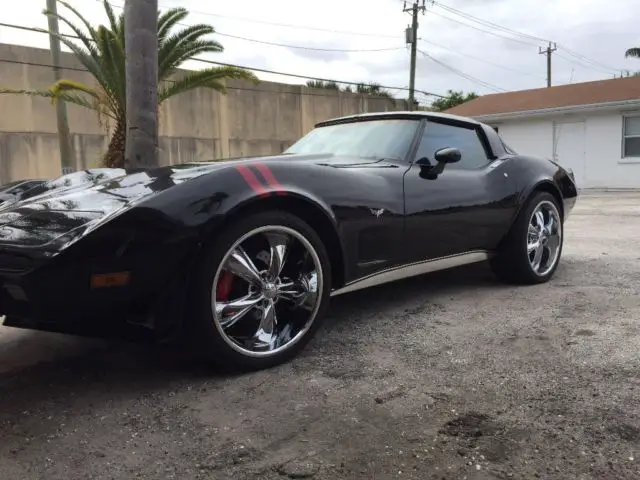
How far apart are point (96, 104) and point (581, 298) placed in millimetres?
9894

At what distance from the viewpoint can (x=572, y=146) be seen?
18.9 m

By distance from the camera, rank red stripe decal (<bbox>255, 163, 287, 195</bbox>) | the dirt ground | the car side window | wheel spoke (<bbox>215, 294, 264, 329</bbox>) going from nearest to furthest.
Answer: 1. the dirt ground
2. wheel spoke (<bbox>215, 294, 264, 329</bbox>)
3. red stripe decal (<bbox>255, 163, 287, 195</bbox>)
4. the car side window

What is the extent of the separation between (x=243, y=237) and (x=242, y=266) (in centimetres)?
14

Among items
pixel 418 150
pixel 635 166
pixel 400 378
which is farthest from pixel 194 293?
pixel 635 166

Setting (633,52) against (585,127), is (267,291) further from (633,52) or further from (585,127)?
(633,52)

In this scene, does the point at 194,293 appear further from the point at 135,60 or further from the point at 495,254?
the point at 135,60

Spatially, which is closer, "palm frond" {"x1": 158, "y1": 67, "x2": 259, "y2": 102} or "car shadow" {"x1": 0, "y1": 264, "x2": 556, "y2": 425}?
"car shadow" {"x1": 0, "y1": 264, "x2": 556, "y2": 425}

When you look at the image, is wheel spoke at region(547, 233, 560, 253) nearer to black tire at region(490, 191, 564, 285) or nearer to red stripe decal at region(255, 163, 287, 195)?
black tire at region(490, 191, 564, 285)

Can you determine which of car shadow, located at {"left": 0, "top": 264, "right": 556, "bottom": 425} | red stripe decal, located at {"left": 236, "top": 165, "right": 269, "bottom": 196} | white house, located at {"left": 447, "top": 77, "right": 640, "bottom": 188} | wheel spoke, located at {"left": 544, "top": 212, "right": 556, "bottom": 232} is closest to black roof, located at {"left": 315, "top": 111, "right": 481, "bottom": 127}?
wheel spoke, located at {"left": 544, "top": 212, "right": 556, "bottom": 232}

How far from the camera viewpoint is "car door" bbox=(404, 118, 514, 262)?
3637 mm

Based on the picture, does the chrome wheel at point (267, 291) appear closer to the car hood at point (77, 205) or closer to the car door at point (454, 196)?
the car hood at point (77, 205)

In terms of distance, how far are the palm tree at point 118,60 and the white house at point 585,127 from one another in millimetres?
11668

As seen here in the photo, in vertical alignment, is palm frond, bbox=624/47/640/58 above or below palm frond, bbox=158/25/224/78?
above

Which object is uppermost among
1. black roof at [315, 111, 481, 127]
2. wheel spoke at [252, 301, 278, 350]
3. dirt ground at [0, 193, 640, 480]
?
black roof at [315, 111, 481, 127]
